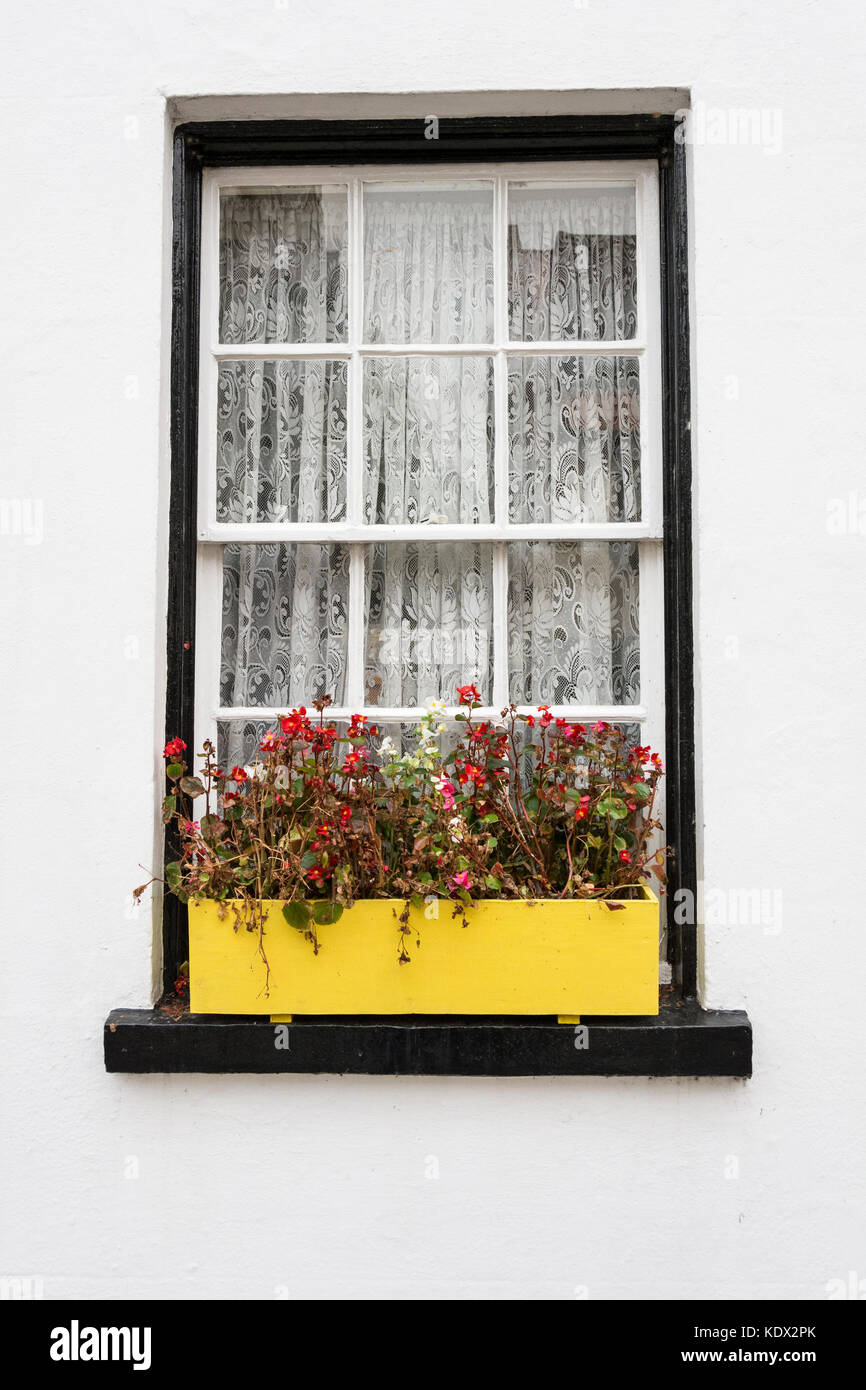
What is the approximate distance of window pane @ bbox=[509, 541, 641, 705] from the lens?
2.56 m

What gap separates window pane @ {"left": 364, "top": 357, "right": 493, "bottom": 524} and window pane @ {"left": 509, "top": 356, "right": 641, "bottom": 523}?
0.09 meters

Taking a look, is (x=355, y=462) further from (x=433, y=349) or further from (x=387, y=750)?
(x=387, y=750)

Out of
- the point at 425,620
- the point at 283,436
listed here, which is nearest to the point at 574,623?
the point at 425,620

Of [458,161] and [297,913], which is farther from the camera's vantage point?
[458,161]

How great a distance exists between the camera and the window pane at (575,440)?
8.47 ft

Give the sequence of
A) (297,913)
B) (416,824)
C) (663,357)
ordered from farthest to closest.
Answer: (663,357) → (416,824) → (297,913)

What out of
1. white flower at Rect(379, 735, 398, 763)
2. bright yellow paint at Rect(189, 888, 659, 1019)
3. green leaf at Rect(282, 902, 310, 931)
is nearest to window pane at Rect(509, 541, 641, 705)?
white flower at Rect(379, 735, 398, 763)

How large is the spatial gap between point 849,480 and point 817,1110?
1.55 metres

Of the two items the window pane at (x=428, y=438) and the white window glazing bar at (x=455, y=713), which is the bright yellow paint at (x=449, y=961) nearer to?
the white window glazing bar at (x=455, y=713)

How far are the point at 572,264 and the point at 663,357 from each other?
0.38 meters

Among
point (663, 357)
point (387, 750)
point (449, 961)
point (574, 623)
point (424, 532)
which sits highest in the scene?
point (663, 357)

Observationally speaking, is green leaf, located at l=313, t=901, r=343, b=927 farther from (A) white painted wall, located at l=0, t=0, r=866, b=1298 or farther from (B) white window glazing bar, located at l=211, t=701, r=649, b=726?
(B) white window glazing bar, located at l=211, t=701, r=649, b=726

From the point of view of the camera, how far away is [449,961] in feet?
7.37
